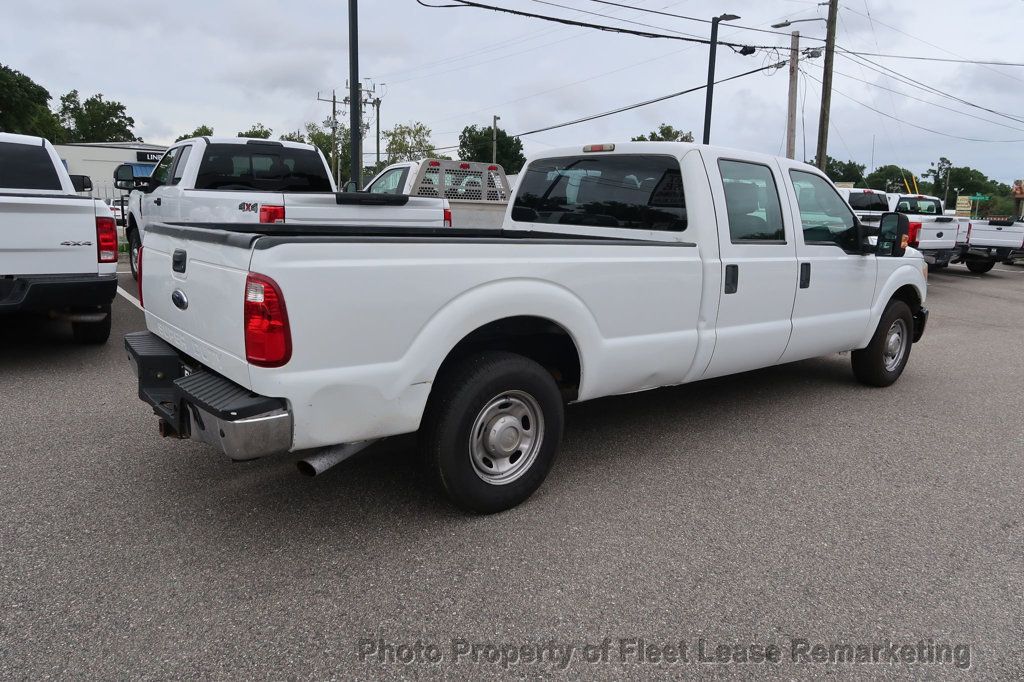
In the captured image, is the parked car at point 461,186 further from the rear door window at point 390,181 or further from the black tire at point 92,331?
the black tire at point 92,331

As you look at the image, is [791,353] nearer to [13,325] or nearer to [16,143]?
[16,143]

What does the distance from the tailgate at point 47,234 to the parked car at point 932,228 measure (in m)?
14.6

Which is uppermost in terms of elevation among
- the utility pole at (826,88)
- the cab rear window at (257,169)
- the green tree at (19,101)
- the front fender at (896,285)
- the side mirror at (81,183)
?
the green tree at (19,101)

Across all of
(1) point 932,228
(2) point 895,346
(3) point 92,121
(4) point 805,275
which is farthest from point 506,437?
(3) point 92,121

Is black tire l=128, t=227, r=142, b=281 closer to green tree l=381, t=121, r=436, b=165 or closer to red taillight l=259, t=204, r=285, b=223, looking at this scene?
red taillight l=259, t=204, r=285, b=223

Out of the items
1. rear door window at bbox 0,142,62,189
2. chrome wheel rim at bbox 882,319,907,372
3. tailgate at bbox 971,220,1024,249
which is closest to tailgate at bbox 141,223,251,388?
rear door window at bbox 0,142,62,189

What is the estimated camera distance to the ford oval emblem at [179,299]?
3.32 metres

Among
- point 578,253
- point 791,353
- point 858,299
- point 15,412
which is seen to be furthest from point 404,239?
point 858,299

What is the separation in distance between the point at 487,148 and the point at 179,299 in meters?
83.2

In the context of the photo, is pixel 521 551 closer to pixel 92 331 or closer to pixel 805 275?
pixel 805 275

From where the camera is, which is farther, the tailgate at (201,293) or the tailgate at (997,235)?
the tailgate at (997,235)

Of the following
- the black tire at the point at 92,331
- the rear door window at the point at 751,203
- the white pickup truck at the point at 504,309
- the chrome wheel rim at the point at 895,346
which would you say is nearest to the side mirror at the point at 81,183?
the black tire at the point at 92,331

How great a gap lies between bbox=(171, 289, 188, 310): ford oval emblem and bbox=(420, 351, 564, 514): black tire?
1195mm

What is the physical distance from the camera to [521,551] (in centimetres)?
321
